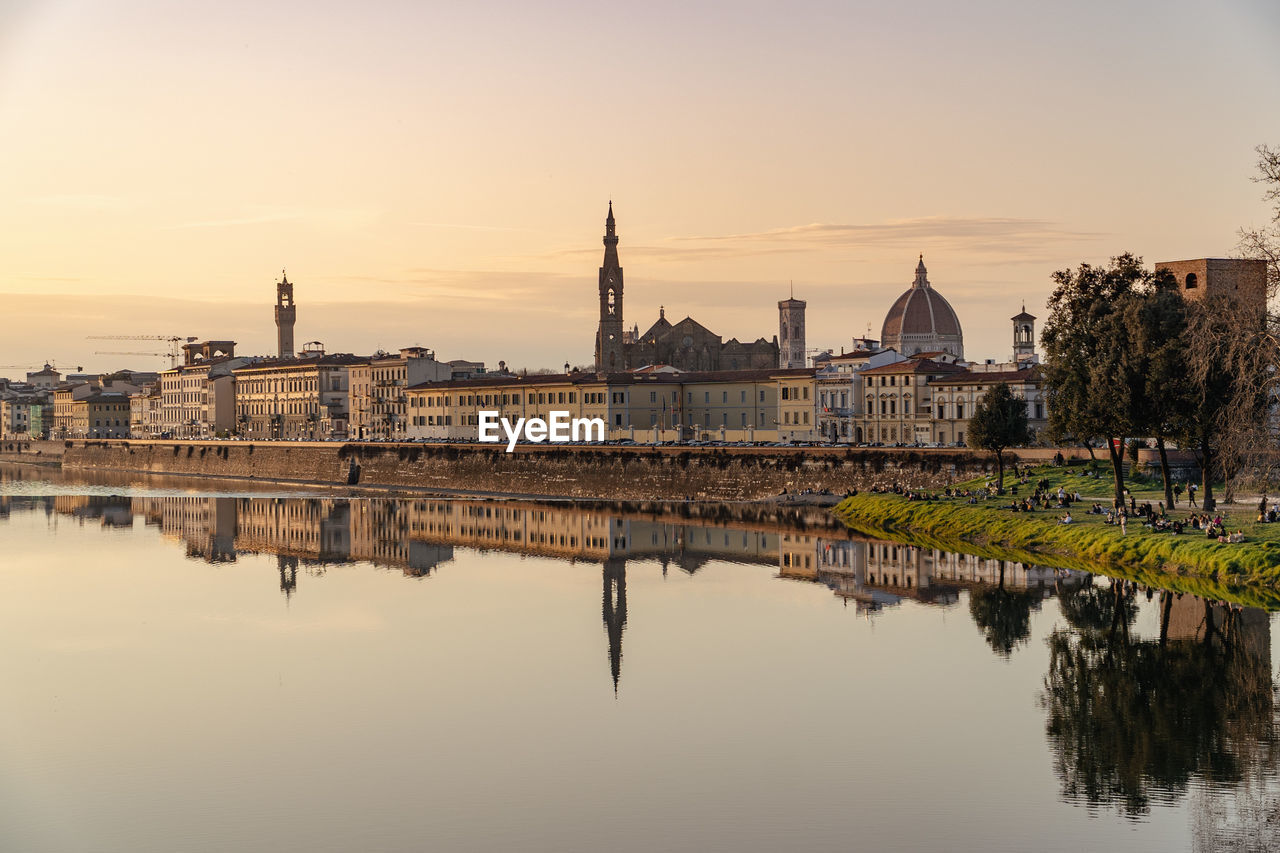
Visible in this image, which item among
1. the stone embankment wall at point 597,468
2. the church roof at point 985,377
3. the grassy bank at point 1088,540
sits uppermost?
the church roof at point 985,377

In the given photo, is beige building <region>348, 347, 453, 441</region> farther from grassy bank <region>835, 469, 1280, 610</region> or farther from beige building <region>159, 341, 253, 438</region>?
grassy bank <region>835, 469, 1280, 610</region>

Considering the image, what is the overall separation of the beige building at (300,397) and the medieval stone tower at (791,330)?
42.3 m

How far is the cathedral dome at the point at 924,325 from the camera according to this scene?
127 metres

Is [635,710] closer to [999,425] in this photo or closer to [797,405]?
[999,425]

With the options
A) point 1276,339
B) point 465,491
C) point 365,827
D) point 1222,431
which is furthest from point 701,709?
point 465,491

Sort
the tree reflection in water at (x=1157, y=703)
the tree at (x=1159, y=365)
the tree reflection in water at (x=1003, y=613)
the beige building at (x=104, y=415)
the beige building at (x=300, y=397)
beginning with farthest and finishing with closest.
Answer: the beige building at (x=104, y=415), the beige building at (x=300, y=397), the tree at (x=1159, y=365), the tree reflection in water at (x=1003, y=613), the tree reflection in water at (x=1157, y=703)

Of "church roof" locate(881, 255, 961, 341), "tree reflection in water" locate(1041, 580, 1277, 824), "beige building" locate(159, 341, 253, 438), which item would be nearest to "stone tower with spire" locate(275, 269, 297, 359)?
"beige building" locate(159, 341, 253, 438)

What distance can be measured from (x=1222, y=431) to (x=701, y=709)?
24508 millimetres

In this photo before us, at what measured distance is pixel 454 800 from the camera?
22.4 metres

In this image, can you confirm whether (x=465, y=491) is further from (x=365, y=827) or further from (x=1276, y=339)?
(x=365, y=827)

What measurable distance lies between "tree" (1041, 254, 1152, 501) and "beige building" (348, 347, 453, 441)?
7869cm

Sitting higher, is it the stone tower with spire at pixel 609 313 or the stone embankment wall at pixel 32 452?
the stone tower with spire at pixel 609 313

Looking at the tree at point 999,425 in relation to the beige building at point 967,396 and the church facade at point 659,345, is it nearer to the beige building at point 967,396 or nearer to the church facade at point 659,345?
the beige building at point 967,396

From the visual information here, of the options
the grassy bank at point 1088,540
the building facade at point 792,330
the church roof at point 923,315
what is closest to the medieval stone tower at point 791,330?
the building facade at point 792,330
